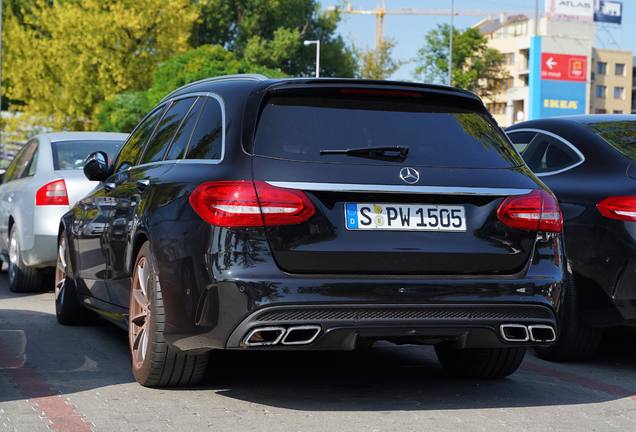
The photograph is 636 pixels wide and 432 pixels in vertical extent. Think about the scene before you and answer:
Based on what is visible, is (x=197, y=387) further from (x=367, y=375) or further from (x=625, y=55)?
(x=625, y=55)

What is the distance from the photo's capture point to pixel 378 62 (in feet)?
299

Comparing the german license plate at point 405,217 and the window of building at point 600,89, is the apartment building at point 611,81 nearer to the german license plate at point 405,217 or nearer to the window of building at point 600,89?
the window of building at point 600,89

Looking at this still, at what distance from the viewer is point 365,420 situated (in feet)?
18.0

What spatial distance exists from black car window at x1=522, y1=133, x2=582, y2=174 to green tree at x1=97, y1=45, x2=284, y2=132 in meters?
41.0

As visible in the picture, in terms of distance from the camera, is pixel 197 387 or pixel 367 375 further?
pixel 367 375

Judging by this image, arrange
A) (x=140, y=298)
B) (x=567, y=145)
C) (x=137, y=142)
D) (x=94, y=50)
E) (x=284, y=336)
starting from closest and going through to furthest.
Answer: (x=284, y=336)
(x=140, y=298)
(x=137, y=142)
(x=567, y=145)
(x=94, y=50)

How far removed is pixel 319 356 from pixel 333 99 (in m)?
2.23

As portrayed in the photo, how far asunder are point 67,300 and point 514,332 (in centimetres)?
406

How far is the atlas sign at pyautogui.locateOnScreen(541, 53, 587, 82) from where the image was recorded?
135 metres

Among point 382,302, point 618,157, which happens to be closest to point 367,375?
point 382,302

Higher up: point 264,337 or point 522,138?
point 522,138

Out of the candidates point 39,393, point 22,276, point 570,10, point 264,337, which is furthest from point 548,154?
point 570,10

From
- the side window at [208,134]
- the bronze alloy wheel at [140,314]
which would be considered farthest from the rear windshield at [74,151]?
the side window at [208,134]

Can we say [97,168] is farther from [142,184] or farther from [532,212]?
→ [532,212]
